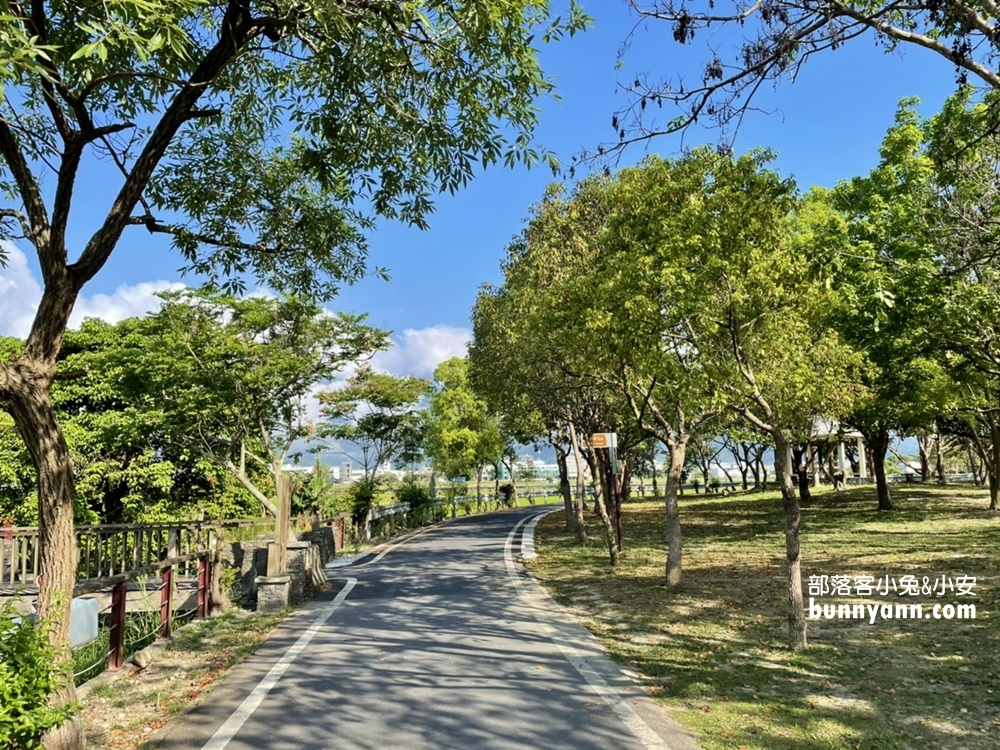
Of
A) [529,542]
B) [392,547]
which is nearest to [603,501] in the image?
[529,542]

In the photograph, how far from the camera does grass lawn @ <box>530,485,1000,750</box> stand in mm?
4996

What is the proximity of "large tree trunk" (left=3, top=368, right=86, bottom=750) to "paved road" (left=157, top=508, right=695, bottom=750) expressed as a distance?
874 mm

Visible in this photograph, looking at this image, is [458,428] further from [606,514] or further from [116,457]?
[606,514]

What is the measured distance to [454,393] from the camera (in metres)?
38.9

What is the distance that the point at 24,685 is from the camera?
3275 millimetres

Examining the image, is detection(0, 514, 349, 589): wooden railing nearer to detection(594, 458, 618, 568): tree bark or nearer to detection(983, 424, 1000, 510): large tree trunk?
detection(594, 458, 618, 568): tree bark

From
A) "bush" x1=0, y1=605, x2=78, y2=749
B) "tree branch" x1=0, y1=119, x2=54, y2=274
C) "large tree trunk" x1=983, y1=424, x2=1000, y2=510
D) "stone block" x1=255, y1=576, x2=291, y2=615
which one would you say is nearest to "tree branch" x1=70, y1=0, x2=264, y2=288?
"tree branch" x1=0, y1=119, x2=54, y2=274

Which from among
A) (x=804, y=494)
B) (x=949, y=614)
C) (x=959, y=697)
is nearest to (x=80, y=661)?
(x=959, y=697)

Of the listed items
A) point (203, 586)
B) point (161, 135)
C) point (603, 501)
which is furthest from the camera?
point (603, 501)

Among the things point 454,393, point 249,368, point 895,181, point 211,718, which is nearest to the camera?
point 211,718

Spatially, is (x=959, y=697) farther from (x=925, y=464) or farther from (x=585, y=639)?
(x=925, y=464)

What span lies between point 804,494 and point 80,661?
2941 cm

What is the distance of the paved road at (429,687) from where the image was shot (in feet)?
16.0

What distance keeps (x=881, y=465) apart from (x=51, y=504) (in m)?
25.7
